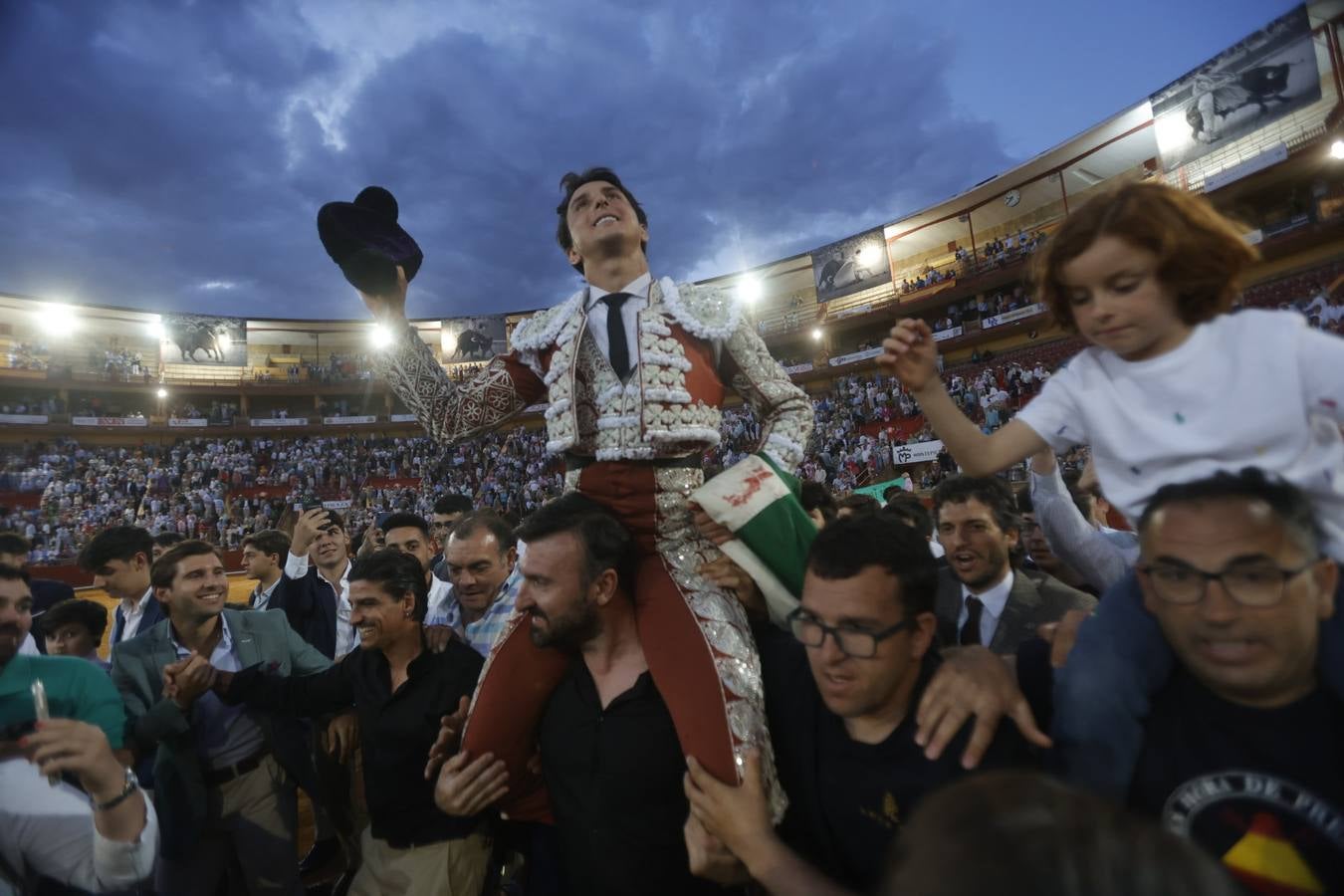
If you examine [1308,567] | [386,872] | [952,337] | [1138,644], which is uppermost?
[952,337]

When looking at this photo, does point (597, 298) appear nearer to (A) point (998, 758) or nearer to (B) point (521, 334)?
(B) point (521, 334)

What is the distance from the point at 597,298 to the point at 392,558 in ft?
4.71

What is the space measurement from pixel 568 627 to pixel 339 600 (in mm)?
3194

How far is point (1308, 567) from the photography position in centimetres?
112

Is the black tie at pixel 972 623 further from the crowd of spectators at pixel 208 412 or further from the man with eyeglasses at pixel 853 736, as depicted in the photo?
the crowd of spectators at pixel 208 412

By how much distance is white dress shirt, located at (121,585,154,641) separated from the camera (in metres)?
3.76

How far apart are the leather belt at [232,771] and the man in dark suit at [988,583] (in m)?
3.07

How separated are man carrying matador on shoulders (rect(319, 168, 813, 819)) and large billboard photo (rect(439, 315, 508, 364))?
31.0 metres

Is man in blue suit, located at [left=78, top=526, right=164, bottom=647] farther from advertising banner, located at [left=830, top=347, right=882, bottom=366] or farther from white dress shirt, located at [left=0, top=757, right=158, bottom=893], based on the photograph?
advertising banner, located at [left=830, top=347, right=882, bottom=366]

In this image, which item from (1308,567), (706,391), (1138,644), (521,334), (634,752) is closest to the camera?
(1308,567)

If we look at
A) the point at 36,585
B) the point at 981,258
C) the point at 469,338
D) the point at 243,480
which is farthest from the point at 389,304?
the point at 469,338

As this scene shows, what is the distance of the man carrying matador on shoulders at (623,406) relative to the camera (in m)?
1.77

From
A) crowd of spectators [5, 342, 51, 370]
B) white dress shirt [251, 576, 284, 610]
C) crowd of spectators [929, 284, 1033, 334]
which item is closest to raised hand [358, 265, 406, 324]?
white dress shirt [251, 576, 284, 610]

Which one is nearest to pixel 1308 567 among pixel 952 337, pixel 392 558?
pixel 392 558
